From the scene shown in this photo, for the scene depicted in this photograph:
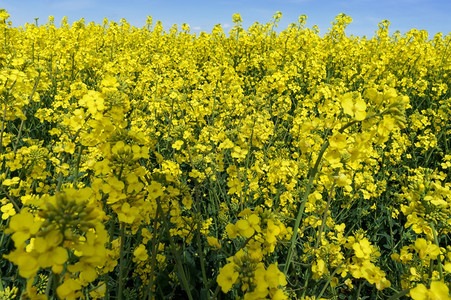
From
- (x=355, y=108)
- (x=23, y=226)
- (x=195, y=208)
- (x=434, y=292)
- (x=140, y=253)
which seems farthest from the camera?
(x=195, y=208)

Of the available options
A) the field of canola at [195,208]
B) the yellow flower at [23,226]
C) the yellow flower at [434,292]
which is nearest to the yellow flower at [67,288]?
the field of canola at [195,208]

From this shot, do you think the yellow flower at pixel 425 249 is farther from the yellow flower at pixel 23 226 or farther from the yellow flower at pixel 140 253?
the yellow flower at pixel 23 226

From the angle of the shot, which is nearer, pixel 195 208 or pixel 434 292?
pixel 434 292

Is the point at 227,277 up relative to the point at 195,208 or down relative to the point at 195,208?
up

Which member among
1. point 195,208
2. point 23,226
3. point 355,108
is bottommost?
point 195,208

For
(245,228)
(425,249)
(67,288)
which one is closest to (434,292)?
(425,249)

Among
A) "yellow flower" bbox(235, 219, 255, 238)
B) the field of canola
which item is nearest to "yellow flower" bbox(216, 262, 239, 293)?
the field of canola

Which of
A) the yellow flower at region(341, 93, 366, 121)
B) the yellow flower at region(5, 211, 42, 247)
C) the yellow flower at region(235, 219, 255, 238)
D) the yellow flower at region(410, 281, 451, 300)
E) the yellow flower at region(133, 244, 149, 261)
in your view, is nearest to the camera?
the yellow flower at region(5, 211, 42, 247)

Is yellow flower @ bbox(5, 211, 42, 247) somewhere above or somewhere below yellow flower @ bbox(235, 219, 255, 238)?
above

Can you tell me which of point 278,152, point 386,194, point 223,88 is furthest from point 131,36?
point 386,194

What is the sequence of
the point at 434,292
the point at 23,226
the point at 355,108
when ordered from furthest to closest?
the point at 355,108
the point at 434,292
the point at 23,226

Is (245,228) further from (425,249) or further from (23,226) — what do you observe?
(425,249)

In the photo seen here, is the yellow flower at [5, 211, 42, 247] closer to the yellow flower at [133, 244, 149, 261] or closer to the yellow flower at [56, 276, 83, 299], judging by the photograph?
the yellow flower at [56, 276, 83, 299]

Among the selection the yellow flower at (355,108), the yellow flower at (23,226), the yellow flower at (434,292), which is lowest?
the yellow flower at (434,292)
